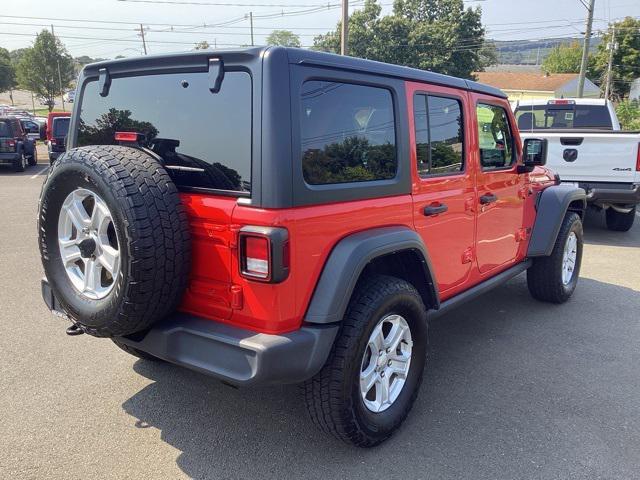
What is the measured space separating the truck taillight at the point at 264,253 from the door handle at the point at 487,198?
198 cm

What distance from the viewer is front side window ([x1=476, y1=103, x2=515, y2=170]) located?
3.93 m

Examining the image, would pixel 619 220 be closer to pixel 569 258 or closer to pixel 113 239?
pixel 569 258

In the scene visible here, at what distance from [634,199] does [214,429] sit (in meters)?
6.72

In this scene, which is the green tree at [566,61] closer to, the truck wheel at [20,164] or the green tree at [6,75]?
the green tree at [6,75]

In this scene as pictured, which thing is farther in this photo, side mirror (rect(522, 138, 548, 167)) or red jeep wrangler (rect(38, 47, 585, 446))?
side mirror (rect(522, 138, 548, 167))

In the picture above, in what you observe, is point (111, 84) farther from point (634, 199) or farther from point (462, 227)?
point (634, 199)

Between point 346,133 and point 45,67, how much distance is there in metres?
54.2

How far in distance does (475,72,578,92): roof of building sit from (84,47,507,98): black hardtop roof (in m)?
61.3

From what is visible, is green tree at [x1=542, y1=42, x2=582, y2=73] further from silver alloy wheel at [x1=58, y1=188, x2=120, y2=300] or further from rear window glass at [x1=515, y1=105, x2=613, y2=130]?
silver alloy wheel at [x1=58, y1=188, x2=120, y2=300]

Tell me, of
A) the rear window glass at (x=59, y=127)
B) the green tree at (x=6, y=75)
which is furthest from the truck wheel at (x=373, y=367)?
the green tree at (x=6, y=75)

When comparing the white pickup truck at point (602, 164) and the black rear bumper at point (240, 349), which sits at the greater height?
the white pickup truck at point (602, 164)

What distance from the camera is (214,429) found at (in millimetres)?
3045

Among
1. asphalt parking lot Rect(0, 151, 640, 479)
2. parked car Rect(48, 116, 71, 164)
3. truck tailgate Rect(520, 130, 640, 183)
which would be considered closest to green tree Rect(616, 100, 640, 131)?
truck tailgate Rect(520, 130, 640, 183)

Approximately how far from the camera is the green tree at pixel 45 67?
48.2 metres
